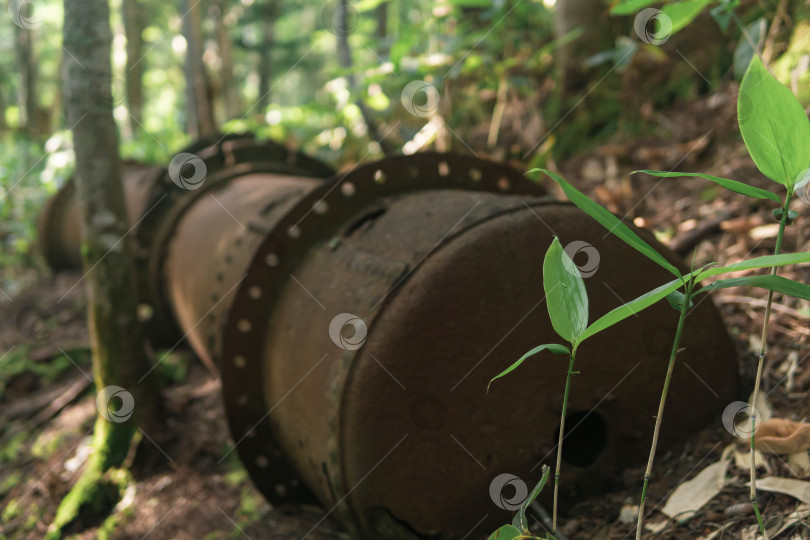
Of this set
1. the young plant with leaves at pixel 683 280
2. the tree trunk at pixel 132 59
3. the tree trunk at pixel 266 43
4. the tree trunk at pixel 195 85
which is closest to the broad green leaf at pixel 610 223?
the young plant with leaves at pixel 683 280

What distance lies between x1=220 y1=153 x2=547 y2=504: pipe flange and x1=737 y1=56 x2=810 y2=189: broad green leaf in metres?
1.06

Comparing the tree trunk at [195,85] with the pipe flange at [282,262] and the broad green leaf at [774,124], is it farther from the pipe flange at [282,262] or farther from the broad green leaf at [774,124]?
the broad green leaf at [774,124]

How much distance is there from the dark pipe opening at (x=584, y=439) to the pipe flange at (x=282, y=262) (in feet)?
2.59

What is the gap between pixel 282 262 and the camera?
6.67 feet

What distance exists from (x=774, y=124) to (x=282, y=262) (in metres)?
1.43

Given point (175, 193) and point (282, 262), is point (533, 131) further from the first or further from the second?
point (282, 262)

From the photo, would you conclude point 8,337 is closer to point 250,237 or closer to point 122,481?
point 122,481

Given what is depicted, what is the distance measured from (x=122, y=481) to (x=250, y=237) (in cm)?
129

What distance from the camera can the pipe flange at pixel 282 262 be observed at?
1999 mm

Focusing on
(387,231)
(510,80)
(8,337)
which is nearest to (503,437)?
(387,231)

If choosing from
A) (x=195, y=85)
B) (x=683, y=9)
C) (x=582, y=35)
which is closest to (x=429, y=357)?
(x=683, y=9)

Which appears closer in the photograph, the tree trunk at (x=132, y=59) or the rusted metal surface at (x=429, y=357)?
the rusted metal surface at (x=429, y=357)

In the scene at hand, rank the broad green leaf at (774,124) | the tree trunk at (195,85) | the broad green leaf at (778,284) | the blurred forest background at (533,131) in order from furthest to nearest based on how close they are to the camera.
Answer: the tree trunk at (195,85) < the blurred forest background at (533,131) < the broad green leaf at (774,124) < the broad green leaf at (778,284)

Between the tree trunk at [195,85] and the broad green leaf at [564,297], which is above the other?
the tree trunk at [195,85]
